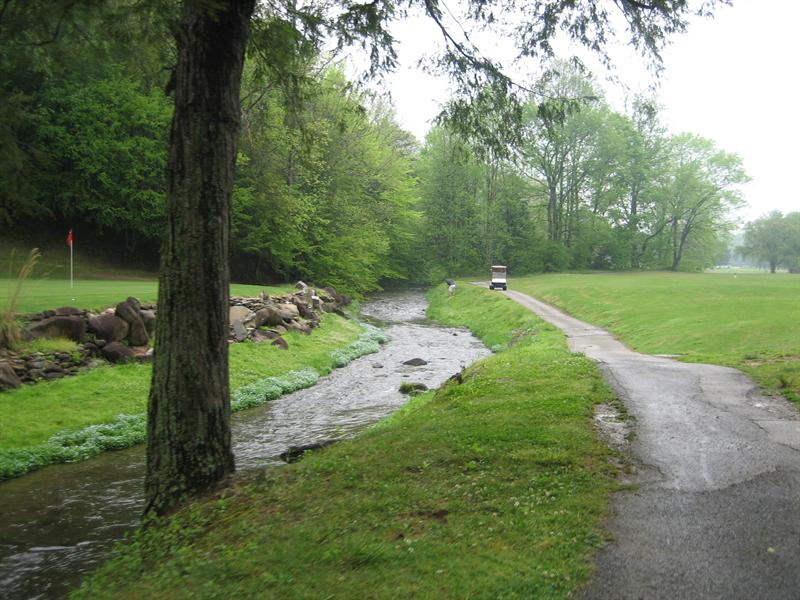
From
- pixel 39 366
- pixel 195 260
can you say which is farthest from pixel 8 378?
pixel 195 260

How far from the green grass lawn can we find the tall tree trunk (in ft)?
16.5

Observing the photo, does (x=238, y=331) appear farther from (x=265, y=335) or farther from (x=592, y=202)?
(x=592, y=202)

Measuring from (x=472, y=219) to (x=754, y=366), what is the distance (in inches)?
1837

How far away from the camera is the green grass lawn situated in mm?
9766

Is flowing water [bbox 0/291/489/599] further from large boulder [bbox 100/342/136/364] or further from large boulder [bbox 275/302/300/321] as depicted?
large boulder [bbox 275/302/300/321]

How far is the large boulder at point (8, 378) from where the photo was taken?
35.0ft

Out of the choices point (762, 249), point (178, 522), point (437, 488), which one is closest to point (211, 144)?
point (178, 522)

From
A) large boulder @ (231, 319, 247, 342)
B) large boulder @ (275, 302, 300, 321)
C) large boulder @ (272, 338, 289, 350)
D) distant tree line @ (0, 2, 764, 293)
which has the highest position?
distant tree line @ (0, 2, 764, 293)

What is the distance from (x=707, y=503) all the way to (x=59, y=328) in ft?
42.7

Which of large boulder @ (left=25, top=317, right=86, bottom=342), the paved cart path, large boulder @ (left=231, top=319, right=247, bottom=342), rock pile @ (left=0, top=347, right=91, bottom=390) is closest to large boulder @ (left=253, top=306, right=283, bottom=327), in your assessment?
large boulder @ (left=231, top=319, right=247, bottom=342)

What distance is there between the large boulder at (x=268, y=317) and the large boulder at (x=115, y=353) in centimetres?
603

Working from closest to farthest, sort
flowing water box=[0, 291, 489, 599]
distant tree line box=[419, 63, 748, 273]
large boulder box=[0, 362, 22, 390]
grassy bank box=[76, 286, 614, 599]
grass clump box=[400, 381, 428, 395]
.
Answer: grassy bank box=[76, 286, 614, 599] < flowing water box=[0, 291, 489, 599] < large boulder box=[0, 362, 22, 390] < grass clump box=[400, 381, 428, 395] < distant tree line box=[419, 63, 748, 273]

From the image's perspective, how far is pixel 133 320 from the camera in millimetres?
14367

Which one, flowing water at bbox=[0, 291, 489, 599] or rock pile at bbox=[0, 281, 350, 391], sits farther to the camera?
rock pile at bbox=[0, 281, 350, 391]
